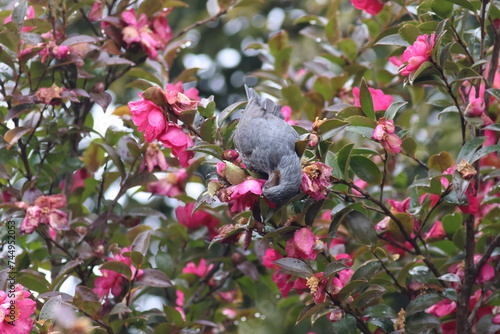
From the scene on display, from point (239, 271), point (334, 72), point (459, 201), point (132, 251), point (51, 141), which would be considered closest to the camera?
point (459, 201)

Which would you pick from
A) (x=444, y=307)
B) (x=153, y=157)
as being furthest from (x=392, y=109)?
(x=153, y=157)

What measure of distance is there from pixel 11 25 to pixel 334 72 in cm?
98

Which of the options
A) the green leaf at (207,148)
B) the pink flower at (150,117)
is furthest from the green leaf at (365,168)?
the pink flower at (150,117)

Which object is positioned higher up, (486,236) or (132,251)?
(132,251)

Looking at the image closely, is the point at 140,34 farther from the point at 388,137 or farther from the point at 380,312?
the point at 380,312

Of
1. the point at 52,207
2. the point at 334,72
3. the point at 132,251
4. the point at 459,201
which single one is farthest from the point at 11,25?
the point at 459,201

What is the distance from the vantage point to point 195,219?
6.40 feet

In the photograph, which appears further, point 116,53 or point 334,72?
point 334,72

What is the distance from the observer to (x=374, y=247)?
1432 millimetres

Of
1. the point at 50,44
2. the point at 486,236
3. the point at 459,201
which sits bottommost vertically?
the point at 486,236

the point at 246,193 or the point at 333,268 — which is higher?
the point at 246,193

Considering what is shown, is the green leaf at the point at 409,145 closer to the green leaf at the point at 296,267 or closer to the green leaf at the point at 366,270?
the green leaf at the point at 366,270

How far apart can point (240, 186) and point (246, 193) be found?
0.08ft

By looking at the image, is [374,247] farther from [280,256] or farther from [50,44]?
[50,44]
